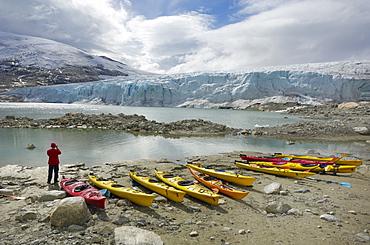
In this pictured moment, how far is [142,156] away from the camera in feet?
33.5

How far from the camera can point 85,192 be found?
15.7ft

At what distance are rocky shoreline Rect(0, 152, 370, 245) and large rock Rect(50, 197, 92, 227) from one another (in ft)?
0.20

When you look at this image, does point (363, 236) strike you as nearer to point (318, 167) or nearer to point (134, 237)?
point (134, 237)

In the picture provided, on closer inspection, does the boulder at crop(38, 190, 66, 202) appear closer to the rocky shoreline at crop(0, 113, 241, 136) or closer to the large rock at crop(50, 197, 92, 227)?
the large rock at crop(50, 197, 92, 227)

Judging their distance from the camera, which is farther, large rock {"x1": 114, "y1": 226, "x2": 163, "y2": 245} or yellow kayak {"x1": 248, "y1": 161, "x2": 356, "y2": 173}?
yellow kayak {"x1": 248, "y1": 161, "x2": 356, "y2": 173}

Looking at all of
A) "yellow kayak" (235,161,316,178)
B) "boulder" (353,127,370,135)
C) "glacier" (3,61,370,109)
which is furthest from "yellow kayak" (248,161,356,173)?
"glacier" (3,61,370,109)

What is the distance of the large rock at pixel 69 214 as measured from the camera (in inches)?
145

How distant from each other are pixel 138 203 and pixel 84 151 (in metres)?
7.18

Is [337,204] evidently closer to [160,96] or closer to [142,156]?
[142,156]

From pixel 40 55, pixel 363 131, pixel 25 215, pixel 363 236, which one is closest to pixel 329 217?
pixel 363 236

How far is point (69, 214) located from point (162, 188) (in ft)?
6.87

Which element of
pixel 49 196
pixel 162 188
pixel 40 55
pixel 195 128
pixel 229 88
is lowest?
pixel 49 196

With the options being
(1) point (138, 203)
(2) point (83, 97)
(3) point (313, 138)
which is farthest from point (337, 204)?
(2) point (83, 97)

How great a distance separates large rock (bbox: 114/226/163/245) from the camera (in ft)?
10.5
